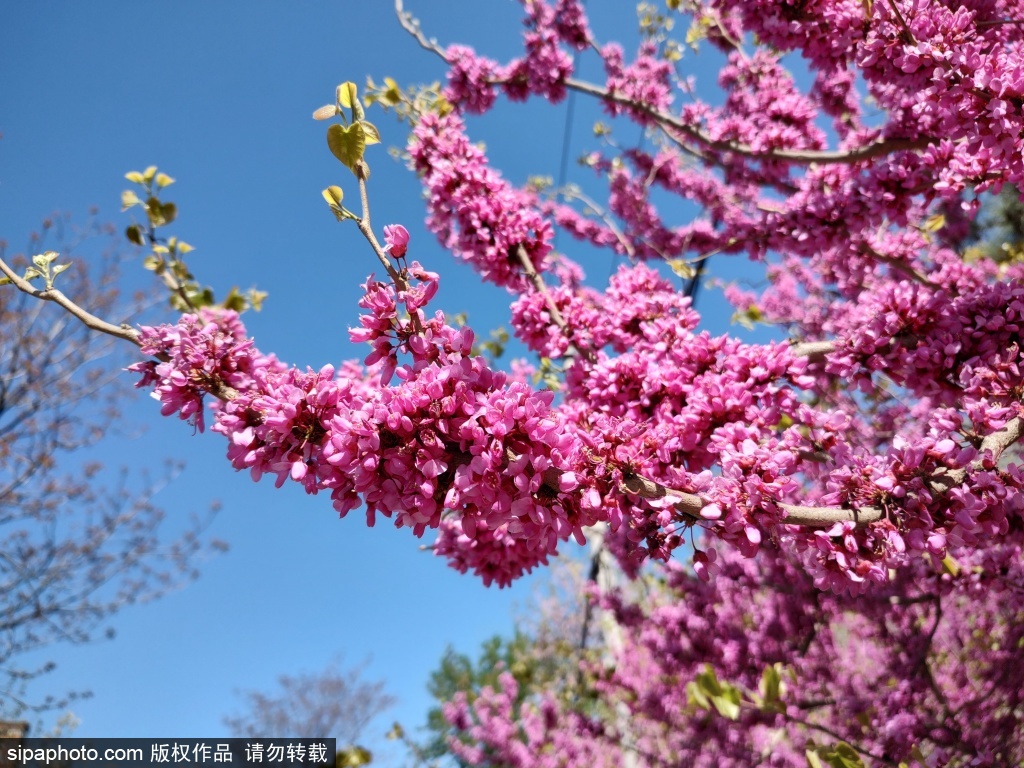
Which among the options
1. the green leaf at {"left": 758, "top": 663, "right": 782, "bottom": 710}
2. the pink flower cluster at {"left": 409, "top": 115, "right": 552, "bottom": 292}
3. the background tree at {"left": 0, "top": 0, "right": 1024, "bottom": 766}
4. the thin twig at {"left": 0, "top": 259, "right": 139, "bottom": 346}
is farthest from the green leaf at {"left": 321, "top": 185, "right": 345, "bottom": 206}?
the green leaf at {"left": 758, "top": 663, "right": 782, "bottom": 710}

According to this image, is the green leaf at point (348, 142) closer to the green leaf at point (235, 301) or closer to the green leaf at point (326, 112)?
the green leaf at point (326, 112)

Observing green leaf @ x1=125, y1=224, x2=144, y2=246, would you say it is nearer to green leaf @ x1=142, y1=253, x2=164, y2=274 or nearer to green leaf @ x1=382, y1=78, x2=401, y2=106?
green leaf @ x1=142, y1=253, x2=164, y2=274

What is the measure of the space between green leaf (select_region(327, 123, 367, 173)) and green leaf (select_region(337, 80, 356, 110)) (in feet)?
0.26

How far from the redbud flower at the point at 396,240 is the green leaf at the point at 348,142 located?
0.23m

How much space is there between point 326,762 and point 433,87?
494 cm

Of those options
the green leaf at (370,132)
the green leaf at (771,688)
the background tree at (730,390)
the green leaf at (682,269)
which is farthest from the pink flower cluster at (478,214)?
the green leaf at (771,688)

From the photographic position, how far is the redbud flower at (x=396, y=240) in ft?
4.96

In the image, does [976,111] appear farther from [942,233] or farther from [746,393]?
[942,233]

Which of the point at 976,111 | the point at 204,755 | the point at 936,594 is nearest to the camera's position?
the point at 976,111

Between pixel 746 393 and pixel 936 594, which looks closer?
pixel 746 393

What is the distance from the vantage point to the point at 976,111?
216cm

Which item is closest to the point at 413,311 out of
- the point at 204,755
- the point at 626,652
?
the point at 204,755

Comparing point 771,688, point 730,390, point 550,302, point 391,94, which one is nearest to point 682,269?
point 550,302

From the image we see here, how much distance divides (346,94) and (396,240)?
0.44 m
